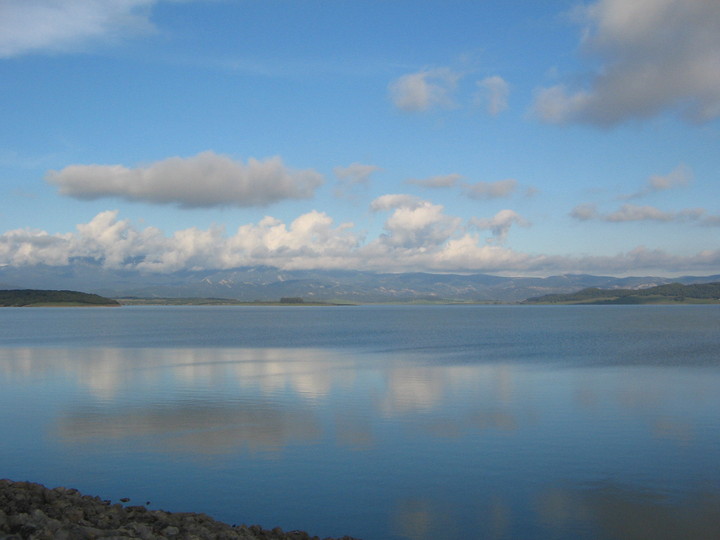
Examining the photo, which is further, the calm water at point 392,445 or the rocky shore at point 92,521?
the calm water at point 392,445

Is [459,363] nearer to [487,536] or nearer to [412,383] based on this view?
[412,383]

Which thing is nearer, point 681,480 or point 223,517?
point 223,517

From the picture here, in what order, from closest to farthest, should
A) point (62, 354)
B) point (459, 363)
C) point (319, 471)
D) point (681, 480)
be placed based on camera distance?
point (681, 480), point (319, 471), point (459, 363), point (62, 354)

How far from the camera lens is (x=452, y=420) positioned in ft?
78.1

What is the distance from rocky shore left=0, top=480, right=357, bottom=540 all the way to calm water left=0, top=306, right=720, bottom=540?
1299 millimetres

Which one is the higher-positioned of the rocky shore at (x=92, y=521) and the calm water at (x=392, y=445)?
the rocky shore at (x=92, y=521)

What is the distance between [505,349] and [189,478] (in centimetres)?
4414

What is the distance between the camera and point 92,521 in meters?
12.3

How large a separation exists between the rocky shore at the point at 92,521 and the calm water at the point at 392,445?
1299mm

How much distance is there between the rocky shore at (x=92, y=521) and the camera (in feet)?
36.5

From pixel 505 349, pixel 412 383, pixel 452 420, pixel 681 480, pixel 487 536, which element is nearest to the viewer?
pixel 487 536

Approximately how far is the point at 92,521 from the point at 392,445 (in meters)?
9.91

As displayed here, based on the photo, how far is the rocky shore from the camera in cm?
A: 1114

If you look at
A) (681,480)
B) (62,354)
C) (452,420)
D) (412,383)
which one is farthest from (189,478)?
(62,354)
